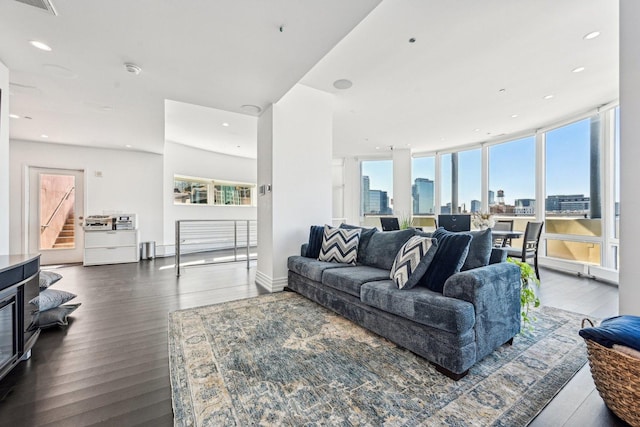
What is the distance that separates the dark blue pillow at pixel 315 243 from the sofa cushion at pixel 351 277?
0.66 metres

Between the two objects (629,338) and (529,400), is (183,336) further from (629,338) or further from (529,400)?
(629,338)

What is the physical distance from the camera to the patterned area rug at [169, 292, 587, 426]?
4.53 feet

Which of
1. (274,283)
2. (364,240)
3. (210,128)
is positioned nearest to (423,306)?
(364,240)

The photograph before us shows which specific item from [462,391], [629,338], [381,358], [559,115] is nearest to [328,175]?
[381,358]

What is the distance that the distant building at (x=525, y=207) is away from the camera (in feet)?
18.9

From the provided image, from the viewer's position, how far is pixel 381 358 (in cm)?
192

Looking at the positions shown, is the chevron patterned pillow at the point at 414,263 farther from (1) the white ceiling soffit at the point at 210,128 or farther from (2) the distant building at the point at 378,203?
(2) the distant building at the point at 378,203

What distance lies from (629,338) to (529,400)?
60cm

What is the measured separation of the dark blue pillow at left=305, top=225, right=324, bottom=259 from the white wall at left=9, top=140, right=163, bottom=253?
4777 millimetres

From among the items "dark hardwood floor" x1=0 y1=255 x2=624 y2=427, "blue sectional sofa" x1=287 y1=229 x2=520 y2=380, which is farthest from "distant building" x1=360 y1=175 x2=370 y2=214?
"blue sectional sofa" x1=287 y1=229 x2=520 y2=380

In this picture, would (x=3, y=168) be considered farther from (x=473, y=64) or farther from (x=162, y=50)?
(x=473, y=64)

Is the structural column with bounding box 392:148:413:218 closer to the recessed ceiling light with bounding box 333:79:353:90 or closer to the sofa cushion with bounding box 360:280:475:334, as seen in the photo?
the recessed ceiling light with bounding box 333:79:353:90

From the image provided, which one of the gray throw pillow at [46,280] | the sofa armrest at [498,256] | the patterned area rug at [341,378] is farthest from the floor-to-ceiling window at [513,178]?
the gray throw pillow at [46,280]

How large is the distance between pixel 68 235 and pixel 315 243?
5.85 m
